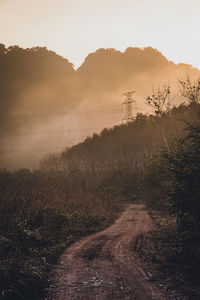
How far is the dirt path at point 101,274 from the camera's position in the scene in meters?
5.48

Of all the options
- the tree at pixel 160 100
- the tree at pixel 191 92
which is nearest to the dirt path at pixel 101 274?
the tree at pixel 160 100

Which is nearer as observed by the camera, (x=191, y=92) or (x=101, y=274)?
(x=101, y=274)

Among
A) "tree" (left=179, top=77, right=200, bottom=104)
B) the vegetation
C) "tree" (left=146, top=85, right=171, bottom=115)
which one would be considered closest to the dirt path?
the vegetation

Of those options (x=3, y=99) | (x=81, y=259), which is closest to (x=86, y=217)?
(x=81, y=259)

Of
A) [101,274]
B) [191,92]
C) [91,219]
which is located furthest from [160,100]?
[101,274]

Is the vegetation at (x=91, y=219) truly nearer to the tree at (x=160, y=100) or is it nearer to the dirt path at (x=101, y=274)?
the tree at (x=160, y=100)

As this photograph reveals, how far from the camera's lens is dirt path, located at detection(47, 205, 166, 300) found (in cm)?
548

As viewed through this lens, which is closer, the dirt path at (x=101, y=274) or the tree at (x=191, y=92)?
the dirt path at (x=101, y=274)

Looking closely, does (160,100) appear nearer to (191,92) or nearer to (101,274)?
(191,92)

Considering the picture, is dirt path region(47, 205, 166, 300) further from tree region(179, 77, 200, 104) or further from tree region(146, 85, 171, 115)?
tree region(179, 77, 200, 104)

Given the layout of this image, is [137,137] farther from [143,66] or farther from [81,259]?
[143,66]

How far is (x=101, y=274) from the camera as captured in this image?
6762mm

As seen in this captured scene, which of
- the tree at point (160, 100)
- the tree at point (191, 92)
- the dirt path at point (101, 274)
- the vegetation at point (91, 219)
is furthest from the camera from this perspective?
the tree at point (160, 100)

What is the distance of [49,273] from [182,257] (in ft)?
14.3
